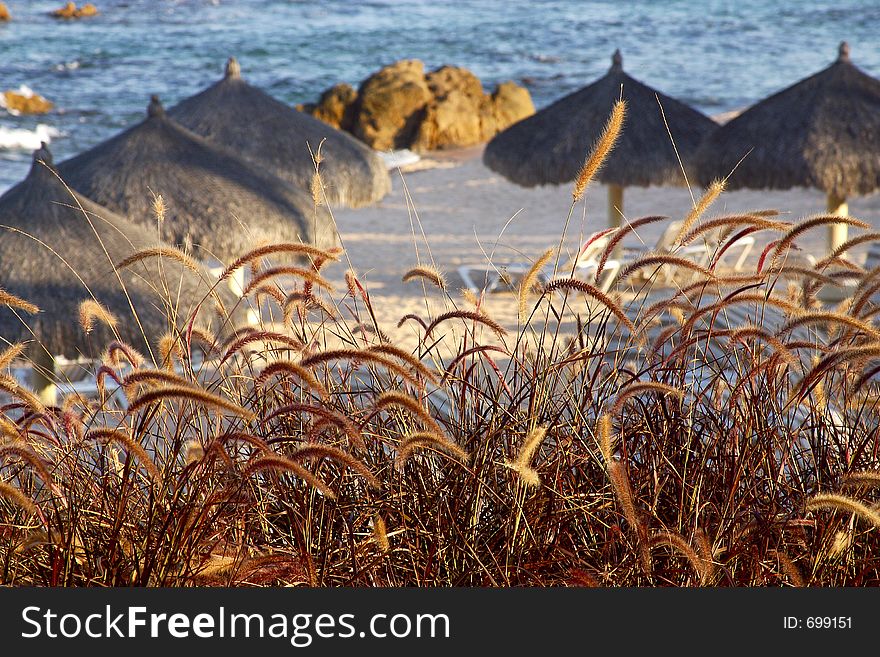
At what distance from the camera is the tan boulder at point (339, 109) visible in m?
22.1

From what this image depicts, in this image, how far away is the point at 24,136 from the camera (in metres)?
30.5

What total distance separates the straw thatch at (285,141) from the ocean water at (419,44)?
23.9m

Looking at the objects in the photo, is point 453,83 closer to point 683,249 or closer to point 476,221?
point 476,221

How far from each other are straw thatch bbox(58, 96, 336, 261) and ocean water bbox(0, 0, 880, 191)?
86.3 feet

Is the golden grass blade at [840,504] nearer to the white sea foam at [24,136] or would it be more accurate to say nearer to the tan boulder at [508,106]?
the tan boulder at [508,106]

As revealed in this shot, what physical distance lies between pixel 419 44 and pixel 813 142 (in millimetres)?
36066

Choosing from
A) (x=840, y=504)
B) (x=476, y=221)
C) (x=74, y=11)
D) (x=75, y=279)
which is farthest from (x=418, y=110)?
(x=74, y=11)

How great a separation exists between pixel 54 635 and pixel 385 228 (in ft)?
42.9

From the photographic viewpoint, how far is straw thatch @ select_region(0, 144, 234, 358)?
17.0 ft

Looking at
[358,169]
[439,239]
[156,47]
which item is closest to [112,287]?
[358,169]

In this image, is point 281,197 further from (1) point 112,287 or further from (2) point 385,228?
(2) point 385,228

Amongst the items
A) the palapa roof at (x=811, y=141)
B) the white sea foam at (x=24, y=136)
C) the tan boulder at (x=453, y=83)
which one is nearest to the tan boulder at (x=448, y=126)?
the tan boulder at (x=453, y=83)

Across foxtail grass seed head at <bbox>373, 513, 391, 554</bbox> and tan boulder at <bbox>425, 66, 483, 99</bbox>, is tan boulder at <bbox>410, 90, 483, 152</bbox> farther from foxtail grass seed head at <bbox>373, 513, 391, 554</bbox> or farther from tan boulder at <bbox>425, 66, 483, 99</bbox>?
foxtail grass seed head at <bbox>373, 513, 391, 554</bbox>

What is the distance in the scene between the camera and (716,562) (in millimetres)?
2037
